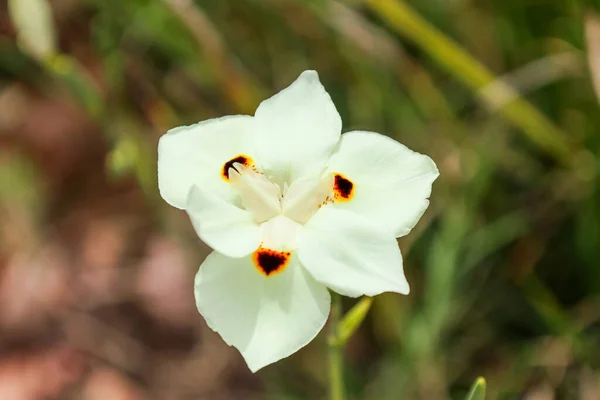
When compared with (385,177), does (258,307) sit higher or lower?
lower

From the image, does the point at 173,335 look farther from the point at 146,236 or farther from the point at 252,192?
the point at 252,192

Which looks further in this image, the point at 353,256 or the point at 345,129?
the point at 345,129

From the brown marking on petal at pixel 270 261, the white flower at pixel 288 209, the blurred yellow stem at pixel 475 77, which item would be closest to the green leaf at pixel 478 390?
the white flower at pixel 288 209

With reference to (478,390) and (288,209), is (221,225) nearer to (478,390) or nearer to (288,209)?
(288,209)

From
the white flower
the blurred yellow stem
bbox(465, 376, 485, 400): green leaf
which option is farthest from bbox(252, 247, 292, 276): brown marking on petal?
the blurred yellow stem

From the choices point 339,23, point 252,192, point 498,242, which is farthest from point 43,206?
point 252,192

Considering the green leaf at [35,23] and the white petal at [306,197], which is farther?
the green leaf at [35,23]

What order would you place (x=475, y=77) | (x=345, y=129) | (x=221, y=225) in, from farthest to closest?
1. (x=345, y=129)
2. (x=475, y=77)
3. (x=221, y=225)

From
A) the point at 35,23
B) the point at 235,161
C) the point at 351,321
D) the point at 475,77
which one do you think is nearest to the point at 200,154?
the point at 235,161

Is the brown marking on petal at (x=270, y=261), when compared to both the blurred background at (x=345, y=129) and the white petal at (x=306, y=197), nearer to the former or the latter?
the white petal at (x=306, y=197)
